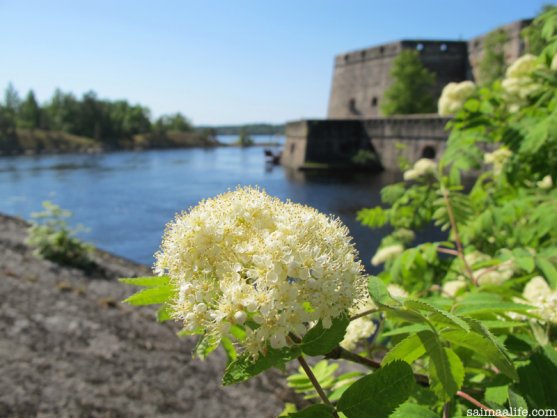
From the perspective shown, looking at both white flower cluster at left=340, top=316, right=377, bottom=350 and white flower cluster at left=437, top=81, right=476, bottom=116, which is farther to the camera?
white flower cluster at left=437, top=81, right=476, bottom=116

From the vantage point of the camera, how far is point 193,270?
1.07m

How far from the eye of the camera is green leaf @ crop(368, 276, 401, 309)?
1.03 meters

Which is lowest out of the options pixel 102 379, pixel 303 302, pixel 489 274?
pixel 102 379

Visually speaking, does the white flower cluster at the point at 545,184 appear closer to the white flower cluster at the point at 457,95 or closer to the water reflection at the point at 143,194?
the white flower cluster at the point at 457,95

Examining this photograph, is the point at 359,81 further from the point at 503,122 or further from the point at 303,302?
the point at 303,302

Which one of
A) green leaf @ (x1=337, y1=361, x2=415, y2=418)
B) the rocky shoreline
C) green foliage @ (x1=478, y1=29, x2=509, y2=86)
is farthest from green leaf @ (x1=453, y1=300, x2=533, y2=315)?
green foliage @ (x1=478, y1=29, x2=509, y2=86)

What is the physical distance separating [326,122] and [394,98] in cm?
531

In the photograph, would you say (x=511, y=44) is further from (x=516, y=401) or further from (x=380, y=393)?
(x=380, y=393)

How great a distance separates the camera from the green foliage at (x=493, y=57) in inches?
1163

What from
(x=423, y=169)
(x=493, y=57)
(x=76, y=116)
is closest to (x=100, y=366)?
(x=423, y=169)

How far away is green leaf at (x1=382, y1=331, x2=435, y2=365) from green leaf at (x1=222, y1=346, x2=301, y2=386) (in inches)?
8.8

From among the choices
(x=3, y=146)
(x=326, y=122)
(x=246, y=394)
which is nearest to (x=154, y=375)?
(x=246, y=394)

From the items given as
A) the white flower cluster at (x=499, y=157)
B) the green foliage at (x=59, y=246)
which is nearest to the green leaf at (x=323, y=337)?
the white flower cluster at (x=499, y=157)

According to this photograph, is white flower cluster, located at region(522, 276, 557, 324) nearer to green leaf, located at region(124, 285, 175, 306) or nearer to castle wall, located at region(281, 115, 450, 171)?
green leaf, located at region(124, 285, 175, 306)
